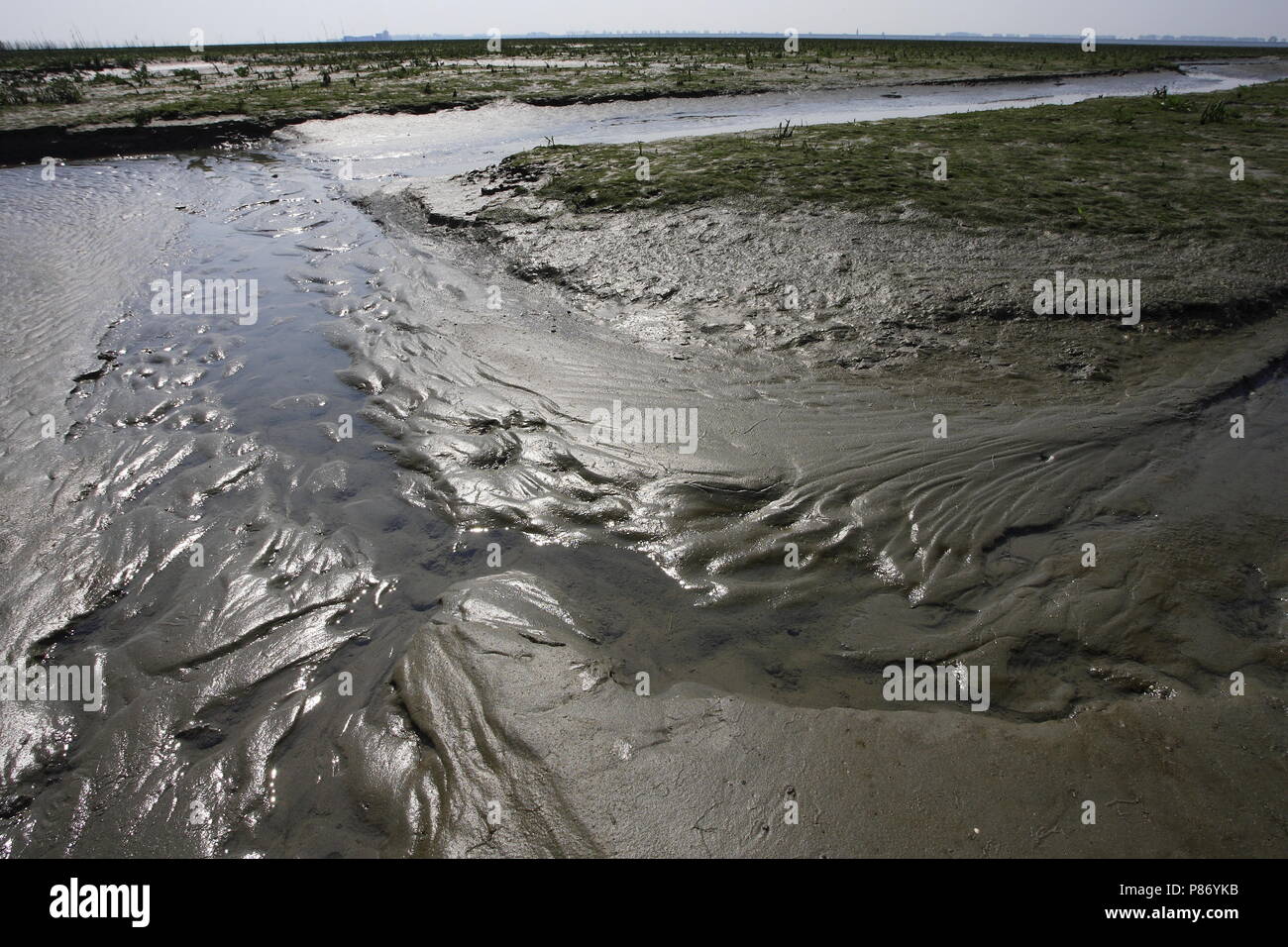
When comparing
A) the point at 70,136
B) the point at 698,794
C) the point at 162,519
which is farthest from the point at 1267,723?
the point at 70,136

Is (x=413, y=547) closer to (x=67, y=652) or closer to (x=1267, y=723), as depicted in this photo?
(x=67, y=652)

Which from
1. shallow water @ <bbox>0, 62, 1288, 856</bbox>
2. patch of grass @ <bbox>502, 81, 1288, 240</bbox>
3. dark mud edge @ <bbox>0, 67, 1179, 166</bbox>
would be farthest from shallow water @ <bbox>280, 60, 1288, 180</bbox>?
shallow water @ <bbox>0, 62, 1288, 856</bbox>

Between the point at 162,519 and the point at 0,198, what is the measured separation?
506 inches

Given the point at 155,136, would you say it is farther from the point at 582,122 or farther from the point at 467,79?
the point at 467,79

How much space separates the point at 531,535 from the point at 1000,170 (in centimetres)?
1004

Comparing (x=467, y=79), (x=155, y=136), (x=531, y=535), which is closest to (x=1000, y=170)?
(x=531, y=535)

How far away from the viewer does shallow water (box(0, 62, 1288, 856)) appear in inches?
113

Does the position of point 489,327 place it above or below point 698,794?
above

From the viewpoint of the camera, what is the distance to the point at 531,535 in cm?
406

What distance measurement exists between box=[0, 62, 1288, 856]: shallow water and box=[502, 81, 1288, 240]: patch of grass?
10.9 feet

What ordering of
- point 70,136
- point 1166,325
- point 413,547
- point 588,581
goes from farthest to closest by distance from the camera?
point 70,136 < point 1166,325 < point 413,547 < point 588,581
